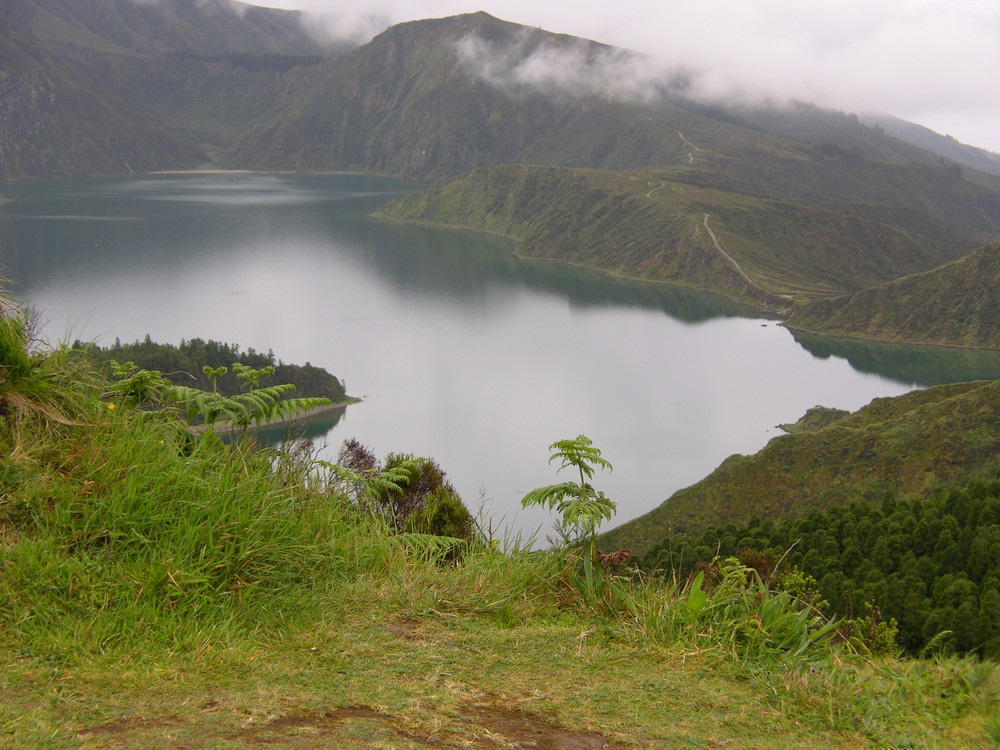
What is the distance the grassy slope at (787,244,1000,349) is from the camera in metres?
92.3

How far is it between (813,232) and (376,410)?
98.8 meters

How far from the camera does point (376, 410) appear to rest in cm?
5759

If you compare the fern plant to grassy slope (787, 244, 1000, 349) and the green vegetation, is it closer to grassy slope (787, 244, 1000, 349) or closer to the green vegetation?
the green vegetation

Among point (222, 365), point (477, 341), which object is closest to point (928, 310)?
point (477, 341)

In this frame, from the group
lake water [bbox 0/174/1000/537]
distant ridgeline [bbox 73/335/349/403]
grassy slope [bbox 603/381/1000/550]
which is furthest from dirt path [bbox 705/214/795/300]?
grassy slope [bbox 603/381/1000/550]

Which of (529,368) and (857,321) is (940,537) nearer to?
(529,368)

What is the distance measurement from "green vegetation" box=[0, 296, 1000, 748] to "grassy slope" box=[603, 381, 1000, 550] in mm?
28671

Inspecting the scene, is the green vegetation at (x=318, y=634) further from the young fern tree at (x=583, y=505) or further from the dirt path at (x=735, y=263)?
the dirt path at (x=735, y=263)

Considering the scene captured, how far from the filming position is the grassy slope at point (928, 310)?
9231 cm

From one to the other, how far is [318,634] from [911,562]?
1211cm

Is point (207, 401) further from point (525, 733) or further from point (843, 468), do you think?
point (843, 468)

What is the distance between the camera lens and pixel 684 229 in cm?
12731

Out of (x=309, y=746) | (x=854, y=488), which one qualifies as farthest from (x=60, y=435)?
(x=854, y=488)

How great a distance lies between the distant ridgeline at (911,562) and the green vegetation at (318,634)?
237cm
